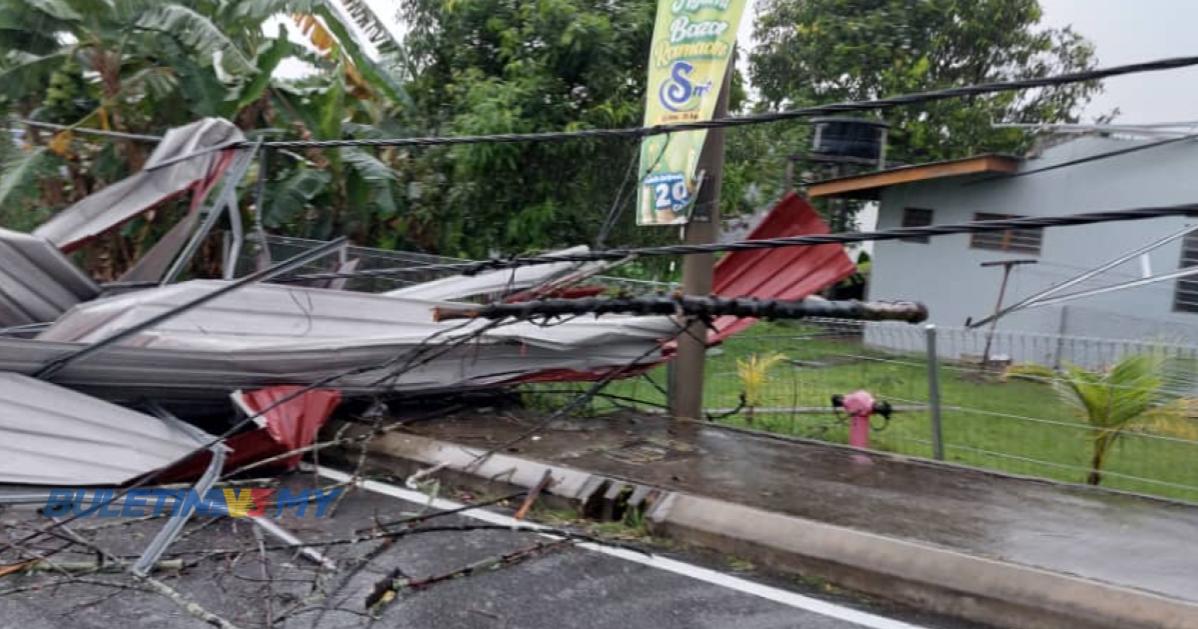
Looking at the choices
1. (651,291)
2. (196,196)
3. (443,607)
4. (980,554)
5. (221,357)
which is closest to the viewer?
(443,607)

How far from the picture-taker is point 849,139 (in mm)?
16000

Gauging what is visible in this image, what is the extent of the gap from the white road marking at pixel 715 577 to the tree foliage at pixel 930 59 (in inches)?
626

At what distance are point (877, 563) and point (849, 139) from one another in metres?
11.8

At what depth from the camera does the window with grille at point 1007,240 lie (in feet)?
53.5

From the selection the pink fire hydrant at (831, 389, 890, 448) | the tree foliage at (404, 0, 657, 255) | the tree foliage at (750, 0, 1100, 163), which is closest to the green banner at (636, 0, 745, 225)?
the pink fire hydrant at (831, 389, 890, 448)

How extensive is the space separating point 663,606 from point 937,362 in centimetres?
330

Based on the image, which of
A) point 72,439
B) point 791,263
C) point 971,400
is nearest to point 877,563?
point 791,263

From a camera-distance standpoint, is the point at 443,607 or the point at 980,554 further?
the point at 980,554

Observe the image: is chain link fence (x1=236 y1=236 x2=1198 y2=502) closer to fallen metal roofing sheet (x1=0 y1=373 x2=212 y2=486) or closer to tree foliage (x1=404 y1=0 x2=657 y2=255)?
fallen metal roofing sheet (x1=0 y1=373 x2=212 y2=486)

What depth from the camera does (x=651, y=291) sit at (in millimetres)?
9188

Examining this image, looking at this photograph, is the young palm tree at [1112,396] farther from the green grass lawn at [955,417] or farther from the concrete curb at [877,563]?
the concrete curb at [877,563]

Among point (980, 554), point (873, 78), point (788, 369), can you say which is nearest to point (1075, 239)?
point (873, 78)

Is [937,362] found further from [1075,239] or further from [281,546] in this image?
[1075,239]

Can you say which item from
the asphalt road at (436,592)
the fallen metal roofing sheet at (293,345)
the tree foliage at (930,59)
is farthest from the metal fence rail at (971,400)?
the tree foliage at (930,59)
